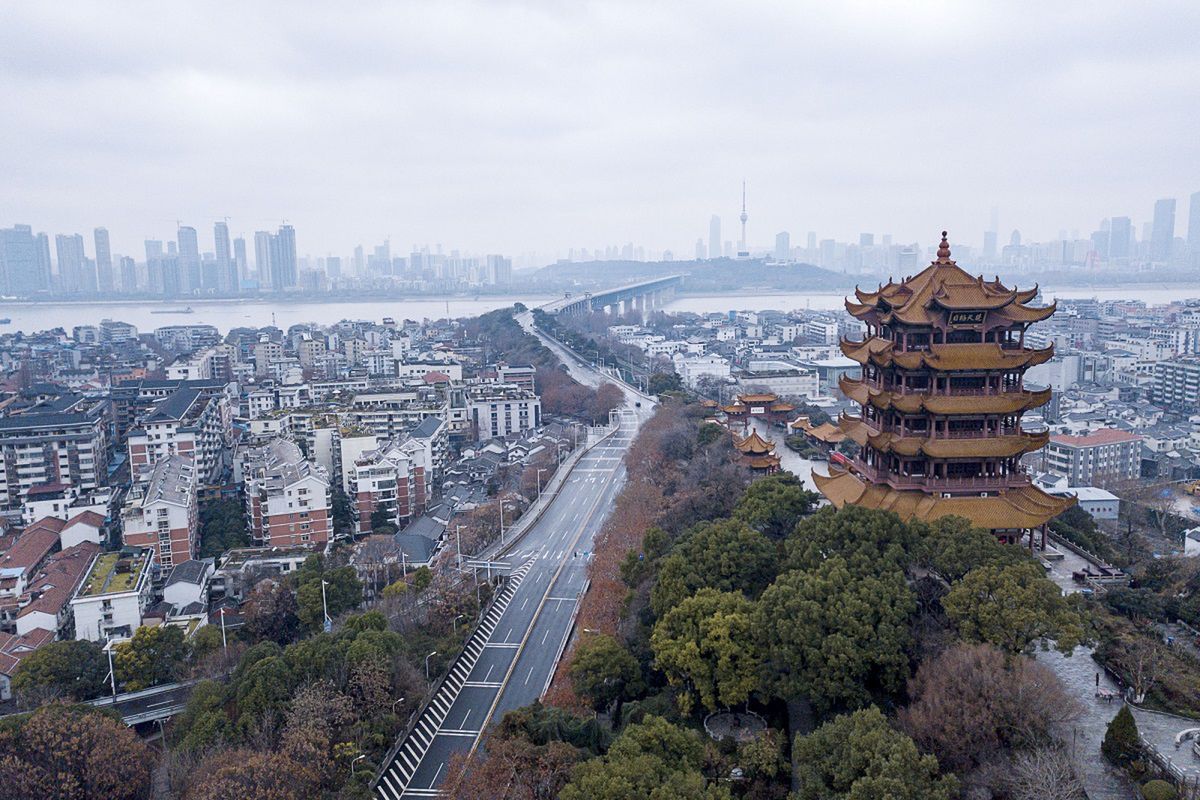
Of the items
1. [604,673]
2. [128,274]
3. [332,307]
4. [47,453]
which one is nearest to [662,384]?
[47,453]

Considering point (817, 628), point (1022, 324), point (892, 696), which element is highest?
point (1022, 324)

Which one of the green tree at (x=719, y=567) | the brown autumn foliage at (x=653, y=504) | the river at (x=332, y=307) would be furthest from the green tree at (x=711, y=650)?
the river at (x=332, y=307)

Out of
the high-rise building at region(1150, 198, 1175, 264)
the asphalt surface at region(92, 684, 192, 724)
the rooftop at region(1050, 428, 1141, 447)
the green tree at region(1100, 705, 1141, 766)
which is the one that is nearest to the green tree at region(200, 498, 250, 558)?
the asphalt surface at region(92, 684, 192, 724)

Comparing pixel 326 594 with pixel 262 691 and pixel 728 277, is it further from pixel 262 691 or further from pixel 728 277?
pixel 728 277

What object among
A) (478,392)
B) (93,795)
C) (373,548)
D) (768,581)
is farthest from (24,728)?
(478,392)

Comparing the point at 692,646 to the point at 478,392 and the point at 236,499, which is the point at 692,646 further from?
the point at 478,392

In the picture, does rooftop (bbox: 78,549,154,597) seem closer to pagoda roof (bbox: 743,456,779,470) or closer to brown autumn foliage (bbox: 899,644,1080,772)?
pagoda roof (bbox: 743,456,779,470)

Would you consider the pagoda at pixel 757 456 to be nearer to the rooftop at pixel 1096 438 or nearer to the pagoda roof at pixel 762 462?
the pagoda roof at pixel 762 462
